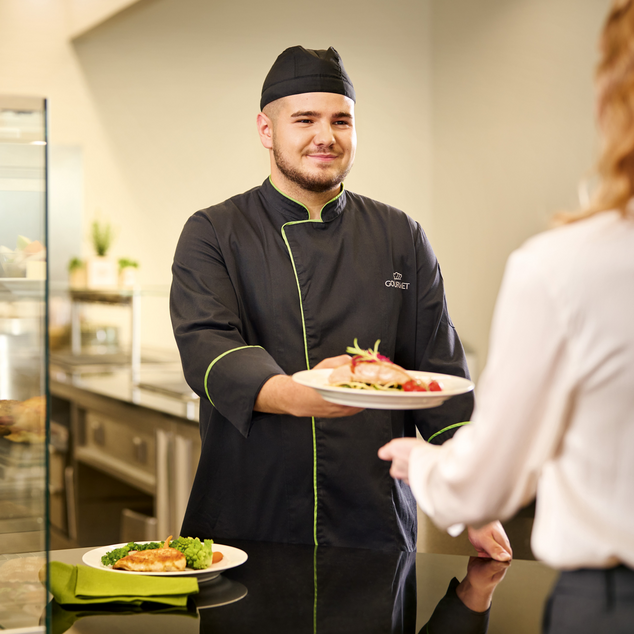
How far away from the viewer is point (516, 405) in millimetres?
650

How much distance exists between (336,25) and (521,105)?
3.64ft

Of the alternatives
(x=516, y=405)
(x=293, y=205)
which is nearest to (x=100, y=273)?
(x=293, y=205)

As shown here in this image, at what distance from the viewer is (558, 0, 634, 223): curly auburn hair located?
0.62m

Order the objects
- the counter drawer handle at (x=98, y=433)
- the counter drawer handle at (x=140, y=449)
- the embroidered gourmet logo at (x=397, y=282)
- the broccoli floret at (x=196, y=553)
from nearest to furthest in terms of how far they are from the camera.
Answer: the broccoli floret at (x=196, y=553)
the embroidered gourmet logo at (x=397, y=282)
the counter drawer handle at (x=140, y=449)
the counter drawer handle at (x=98, y=433)

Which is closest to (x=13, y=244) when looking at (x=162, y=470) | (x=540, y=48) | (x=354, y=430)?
(x=354, y=430)

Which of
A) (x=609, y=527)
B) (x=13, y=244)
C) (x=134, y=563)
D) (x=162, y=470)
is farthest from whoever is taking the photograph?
(x=162, y=470)

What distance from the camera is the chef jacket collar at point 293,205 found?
1.71m

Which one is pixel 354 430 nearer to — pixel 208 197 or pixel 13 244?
pixel 13 244

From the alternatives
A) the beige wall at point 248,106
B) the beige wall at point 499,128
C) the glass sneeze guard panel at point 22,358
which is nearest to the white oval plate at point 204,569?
the glass sneeze guard panel at point 22,358

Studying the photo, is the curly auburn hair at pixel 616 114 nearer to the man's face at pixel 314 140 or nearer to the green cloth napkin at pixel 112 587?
the green cloth napkin at pixel 112 587

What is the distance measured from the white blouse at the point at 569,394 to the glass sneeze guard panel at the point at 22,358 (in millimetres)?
504

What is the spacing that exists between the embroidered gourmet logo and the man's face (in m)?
0.24

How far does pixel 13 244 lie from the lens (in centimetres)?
99

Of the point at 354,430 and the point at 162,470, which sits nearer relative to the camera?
the point at 354,430
